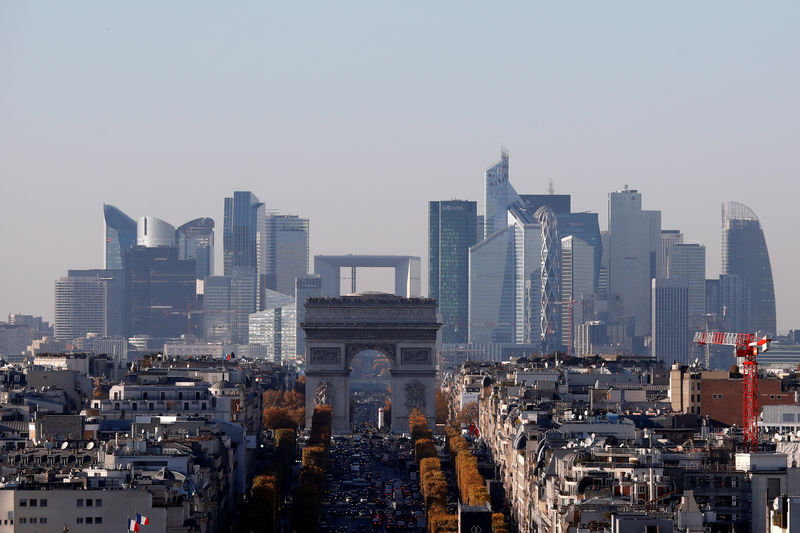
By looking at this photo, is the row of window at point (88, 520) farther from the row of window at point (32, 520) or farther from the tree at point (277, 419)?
the tree at point (277, 419)

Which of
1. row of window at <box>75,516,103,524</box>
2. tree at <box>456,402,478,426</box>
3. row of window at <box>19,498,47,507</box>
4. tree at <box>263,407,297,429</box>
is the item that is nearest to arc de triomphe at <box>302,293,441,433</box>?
tree at <box>456,402,478,426</box>

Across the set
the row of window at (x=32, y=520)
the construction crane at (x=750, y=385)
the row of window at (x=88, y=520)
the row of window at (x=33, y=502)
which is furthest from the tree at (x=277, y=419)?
the row of window at (x=32, y=520)

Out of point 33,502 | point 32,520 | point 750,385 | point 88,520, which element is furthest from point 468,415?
point 32,520

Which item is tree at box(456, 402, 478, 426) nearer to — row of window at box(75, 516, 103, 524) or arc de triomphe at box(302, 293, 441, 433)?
arc de triomphe at box(302, 293, 441, 433)

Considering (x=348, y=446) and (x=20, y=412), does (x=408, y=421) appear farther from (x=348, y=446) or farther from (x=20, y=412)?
(x=20, y=412)

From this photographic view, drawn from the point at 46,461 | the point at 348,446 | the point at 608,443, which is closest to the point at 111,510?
the point at 46,461
